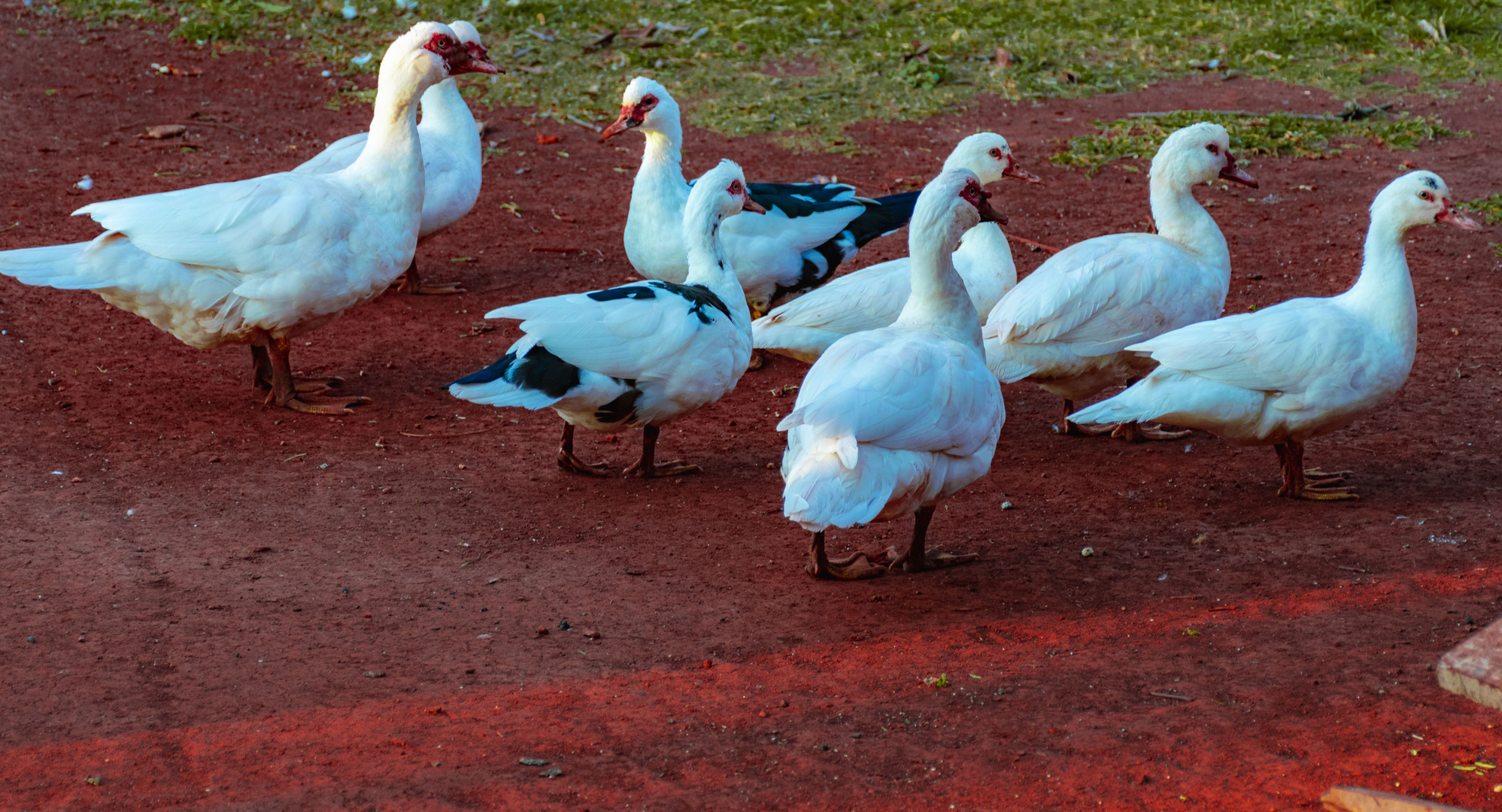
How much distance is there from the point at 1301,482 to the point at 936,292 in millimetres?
1617

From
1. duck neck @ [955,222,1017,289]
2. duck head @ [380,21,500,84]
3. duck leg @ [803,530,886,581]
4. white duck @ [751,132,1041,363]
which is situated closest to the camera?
duck leg @ [803,530,886,581]

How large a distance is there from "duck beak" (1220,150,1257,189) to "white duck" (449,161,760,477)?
2341 millimetres

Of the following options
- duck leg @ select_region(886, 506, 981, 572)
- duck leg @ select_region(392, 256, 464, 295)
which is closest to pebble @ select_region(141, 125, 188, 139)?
duck leg @ select_region(392, 256, 464, 295)

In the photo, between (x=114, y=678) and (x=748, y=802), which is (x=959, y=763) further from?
(x=114, y=678)

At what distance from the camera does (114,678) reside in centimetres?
371

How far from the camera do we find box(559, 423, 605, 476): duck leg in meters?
5.39

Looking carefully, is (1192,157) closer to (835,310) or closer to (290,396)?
(835,310)

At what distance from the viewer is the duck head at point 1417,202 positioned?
5.03 metres

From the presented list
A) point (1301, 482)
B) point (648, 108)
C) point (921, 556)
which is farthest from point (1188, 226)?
point (648, 108)

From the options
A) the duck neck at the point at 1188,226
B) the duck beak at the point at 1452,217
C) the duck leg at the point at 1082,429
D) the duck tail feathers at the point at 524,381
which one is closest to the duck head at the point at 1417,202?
the duck beak at the point at 1452,217

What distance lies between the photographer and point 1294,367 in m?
4.77

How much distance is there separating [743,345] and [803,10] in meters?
8.00

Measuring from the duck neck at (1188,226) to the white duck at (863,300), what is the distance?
0.72m

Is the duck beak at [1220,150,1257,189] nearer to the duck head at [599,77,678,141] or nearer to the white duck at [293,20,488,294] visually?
the duck head at [599,77,678,141]
